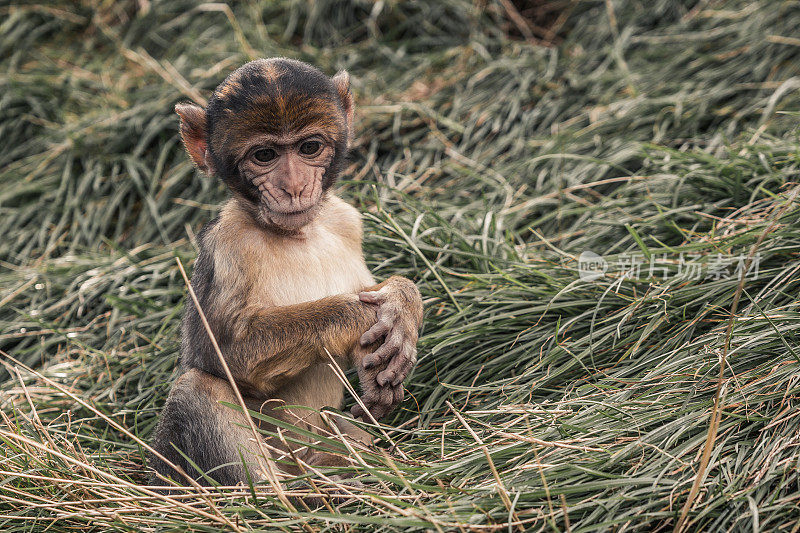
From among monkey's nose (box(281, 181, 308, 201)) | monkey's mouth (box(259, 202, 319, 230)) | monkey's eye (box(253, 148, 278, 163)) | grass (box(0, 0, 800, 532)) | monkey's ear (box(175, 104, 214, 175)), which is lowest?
grass (box(0, 0, 800, 532))

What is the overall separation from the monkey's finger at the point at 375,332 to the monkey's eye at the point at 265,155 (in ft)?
2.90

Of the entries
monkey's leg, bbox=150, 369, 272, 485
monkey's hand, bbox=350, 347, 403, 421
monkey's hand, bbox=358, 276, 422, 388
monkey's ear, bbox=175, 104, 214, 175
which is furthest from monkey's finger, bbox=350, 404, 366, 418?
monkey's ear, bbox=175, 104, 214, 175

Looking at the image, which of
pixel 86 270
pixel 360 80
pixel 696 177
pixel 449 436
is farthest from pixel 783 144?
pixel 86 270

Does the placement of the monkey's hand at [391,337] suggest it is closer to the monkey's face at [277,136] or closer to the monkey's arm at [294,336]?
the monkey's arm at [294,336]

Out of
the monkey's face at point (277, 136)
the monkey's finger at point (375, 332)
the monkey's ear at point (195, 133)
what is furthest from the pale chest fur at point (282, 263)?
the monkey's finger at point (375, 332)

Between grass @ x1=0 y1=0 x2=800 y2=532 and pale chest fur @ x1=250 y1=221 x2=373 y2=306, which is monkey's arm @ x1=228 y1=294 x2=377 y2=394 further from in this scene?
grass @ x1=0 y1=0 x2=800 y2=532

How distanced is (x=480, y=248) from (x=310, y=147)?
1.95 metres

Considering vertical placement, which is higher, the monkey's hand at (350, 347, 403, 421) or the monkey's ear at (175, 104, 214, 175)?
the monkey's ear at (175, 104, 214, 175)

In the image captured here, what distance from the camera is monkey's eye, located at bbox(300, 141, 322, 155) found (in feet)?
12.1

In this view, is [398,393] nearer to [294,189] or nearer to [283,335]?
[283,335]

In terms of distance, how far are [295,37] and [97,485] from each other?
6326 millimetres

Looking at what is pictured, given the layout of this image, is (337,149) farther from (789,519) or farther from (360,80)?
(360,80)

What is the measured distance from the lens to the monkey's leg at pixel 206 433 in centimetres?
363

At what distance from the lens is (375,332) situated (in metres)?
3.58
